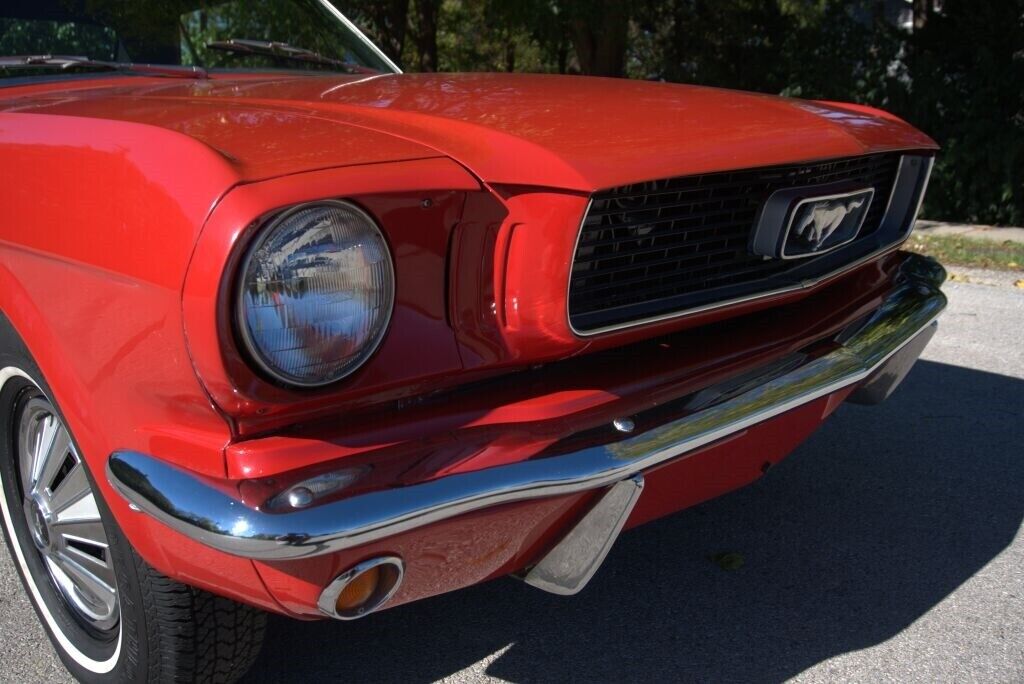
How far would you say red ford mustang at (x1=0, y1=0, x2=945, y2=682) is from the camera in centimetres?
164

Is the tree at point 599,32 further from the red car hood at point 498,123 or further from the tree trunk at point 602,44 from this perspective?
the red car hood at point 498,123

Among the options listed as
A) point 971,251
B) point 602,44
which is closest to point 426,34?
point 602,44

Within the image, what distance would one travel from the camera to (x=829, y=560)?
278cm

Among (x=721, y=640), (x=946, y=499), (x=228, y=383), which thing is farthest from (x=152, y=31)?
(x=946, y=499)

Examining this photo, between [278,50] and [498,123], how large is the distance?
161 cm

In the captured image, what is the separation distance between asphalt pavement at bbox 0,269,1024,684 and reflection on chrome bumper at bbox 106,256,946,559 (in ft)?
2.07

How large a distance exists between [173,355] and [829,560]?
1.87 meters

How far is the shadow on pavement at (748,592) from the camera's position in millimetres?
2340

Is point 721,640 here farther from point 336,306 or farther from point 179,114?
point 179,114

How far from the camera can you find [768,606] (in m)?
2.56

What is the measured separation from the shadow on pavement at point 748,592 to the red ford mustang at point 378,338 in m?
0.39

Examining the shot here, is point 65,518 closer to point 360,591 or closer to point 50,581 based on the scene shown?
point 50,581

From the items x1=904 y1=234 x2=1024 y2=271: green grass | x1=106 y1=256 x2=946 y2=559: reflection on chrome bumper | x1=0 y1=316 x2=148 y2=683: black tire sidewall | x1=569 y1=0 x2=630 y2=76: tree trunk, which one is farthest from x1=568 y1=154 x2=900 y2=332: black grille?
x1=569 y1=0 x2=630 y2=76: tree trunk

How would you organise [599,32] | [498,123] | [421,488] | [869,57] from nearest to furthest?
1. [421,488]
2. [498,123]
3. [599,32]
4. [869,57]
